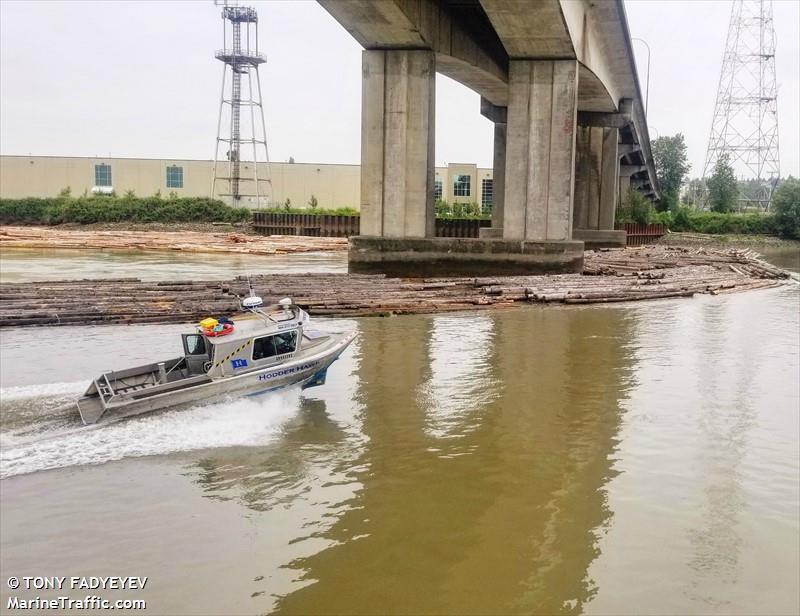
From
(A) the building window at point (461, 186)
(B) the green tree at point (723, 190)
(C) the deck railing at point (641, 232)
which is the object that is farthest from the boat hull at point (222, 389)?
(B) the green tree at point (723, 190)

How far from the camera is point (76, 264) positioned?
4269cm

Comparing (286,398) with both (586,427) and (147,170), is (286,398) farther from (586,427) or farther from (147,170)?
(147,170)

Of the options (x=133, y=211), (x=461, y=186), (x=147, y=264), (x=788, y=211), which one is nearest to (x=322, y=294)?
(x=147, y=264)

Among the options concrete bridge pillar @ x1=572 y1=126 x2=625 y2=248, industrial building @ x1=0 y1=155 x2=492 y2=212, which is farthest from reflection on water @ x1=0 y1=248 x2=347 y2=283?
industrial building @ x1=0 y1=155 x2=492 y2=212

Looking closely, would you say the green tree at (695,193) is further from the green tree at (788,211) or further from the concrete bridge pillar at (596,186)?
the concrete bridge pillar at (596,186)

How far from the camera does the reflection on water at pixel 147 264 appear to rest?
119 ft

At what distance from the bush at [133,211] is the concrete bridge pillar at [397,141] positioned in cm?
5003

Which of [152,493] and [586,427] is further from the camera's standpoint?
[586,427]

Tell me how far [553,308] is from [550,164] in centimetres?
839

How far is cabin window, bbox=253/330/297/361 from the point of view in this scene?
42.3 ft

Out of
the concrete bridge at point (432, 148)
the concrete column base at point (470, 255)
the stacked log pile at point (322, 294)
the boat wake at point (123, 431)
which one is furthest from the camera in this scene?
the concrete column base at point (470, 255)

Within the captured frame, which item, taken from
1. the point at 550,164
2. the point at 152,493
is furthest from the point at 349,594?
the point at 550,164

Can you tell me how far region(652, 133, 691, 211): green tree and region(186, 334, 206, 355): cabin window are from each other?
107407 millimetres

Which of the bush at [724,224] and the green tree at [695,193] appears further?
the green tree at [695,193]
